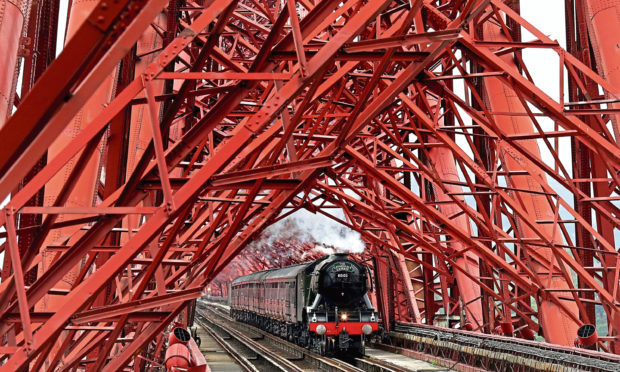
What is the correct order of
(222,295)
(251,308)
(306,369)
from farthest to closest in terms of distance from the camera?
1. (222,295)
2. (251,308)
3. (306,369)

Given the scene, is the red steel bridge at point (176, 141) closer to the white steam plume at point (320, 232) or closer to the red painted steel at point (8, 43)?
the red painted steel at point (8, 43)

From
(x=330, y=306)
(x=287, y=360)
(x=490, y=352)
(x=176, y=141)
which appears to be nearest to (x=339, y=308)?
(x=330, y=306)

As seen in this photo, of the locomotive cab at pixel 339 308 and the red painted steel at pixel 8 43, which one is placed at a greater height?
the red painted steel at pixel 8 43

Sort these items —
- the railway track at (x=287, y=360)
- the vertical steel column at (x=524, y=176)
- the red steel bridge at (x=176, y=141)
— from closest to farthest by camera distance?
the red steel bridge at (x=176, y=141) → the vertical steel column at (x=524, y=176) → the railway track at (x=287, y=360)

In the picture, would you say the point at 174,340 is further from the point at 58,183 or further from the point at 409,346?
the point at 409,346

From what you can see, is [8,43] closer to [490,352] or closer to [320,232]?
[490,352]

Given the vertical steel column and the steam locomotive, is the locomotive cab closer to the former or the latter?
the steam locomotive

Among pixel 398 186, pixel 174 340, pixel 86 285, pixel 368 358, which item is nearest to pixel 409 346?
pixel 368 358

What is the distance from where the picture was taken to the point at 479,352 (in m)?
14.1

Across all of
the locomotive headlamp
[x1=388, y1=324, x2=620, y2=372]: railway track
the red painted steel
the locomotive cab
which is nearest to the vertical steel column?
[x1=388, y1=324, x2=620, y2=372]: railway track

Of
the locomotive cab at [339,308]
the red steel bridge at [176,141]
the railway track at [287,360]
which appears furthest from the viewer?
the locomotive cab at [339,308]

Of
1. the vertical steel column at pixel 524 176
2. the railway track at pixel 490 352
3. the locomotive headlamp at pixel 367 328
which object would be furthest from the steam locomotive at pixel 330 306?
the vertical steel column at pixel 524 176

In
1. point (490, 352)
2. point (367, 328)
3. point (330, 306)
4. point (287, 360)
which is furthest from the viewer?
point (330, 306)

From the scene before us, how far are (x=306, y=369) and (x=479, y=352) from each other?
563 centimetres
